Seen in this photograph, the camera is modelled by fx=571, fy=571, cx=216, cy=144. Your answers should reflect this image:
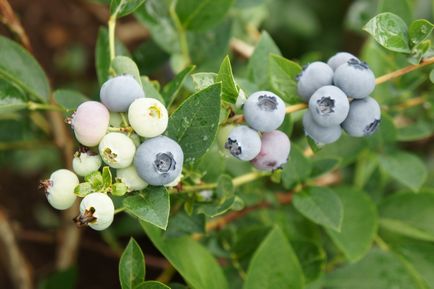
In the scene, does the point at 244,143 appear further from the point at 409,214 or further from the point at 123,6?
the point at 409,214

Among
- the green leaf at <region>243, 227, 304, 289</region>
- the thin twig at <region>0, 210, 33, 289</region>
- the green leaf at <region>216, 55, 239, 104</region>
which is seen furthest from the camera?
the thin twig at <region>0, 210, 33, 289</region>

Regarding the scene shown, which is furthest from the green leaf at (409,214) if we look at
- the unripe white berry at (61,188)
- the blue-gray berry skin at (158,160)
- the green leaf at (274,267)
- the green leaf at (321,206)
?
the unripe white berry at (61,188)

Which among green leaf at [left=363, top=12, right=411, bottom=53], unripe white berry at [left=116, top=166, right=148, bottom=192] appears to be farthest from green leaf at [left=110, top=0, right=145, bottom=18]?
green leaf at [left=363, top=12, right=411, bottom=53]

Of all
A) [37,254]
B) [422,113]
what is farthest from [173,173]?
[37,254]

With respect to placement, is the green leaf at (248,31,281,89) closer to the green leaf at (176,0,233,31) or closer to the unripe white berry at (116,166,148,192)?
the green leaf at (176,0,233,31)

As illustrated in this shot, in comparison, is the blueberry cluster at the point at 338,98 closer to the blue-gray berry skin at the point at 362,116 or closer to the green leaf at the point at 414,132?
the blue-gray berry skin at the point at 362,116

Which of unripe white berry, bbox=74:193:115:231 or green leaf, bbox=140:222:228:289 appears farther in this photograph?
green leaf, bbox=140:222:228:289
